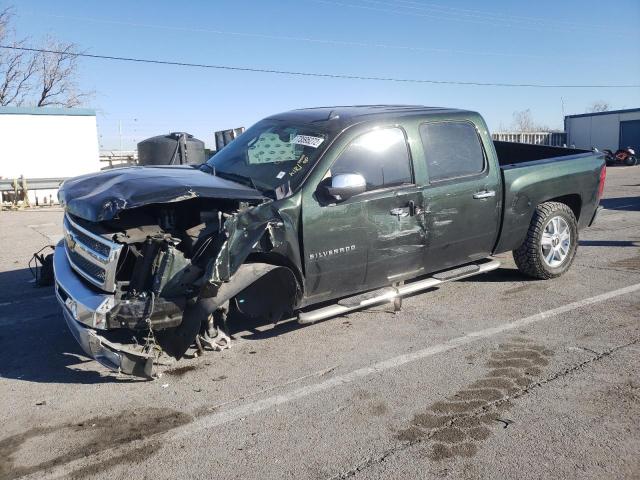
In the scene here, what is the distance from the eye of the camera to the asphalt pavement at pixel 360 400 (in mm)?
2916

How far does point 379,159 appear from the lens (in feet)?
15.6

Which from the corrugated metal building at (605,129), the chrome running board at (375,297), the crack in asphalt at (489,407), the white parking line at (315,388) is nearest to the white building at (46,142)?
the chrome running board at (375,297)

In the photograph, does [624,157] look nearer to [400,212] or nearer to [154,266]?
[400,212]

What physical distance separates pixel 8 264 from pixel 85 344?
5517 millimetres

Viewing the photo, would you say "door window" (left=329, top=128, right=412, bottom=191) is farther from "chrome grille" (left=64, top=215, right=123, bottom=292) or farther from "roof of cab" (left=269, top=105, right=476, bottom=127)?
"chrome grille" (left=64, top=215, right=123, bottom=292)

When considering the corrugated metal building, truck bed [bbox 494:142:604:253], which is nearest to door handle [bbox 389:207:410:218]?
truck bed [bbox 494:142:604:253]

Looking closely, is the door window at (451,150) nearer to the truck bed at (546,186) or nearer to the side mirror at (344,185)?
the truck bed at (546,186)

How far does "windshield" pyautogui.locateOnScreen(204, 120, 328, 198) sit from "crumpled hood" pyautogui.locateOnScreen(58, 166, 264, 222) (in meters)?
0.27

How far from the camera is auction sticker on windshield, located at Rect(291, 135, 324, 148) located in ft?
15.1

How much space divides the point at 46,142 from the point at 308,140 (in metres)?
19.4

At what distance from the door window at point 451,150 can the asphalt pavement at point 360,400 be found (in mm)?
1378

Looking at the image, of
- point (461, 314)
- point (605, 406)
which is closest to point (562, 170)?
point (461, 314)

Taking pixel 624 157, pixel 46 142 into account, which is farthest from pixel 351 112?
pixel 624 157

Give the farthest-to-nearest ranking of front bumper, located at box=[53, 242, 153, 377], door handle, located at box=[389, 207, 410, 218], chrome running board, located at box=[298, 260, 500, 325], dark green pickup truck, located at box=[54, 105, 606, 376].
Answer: door handle, located at box=[389, 207, 410, 218]
chrome running board, located at box=[298, 260, 500, 325]
dark green pickup truck, located at box=[54, 105, 606, 376]
front bumper, located at box=[53, 242, 153, 377]
